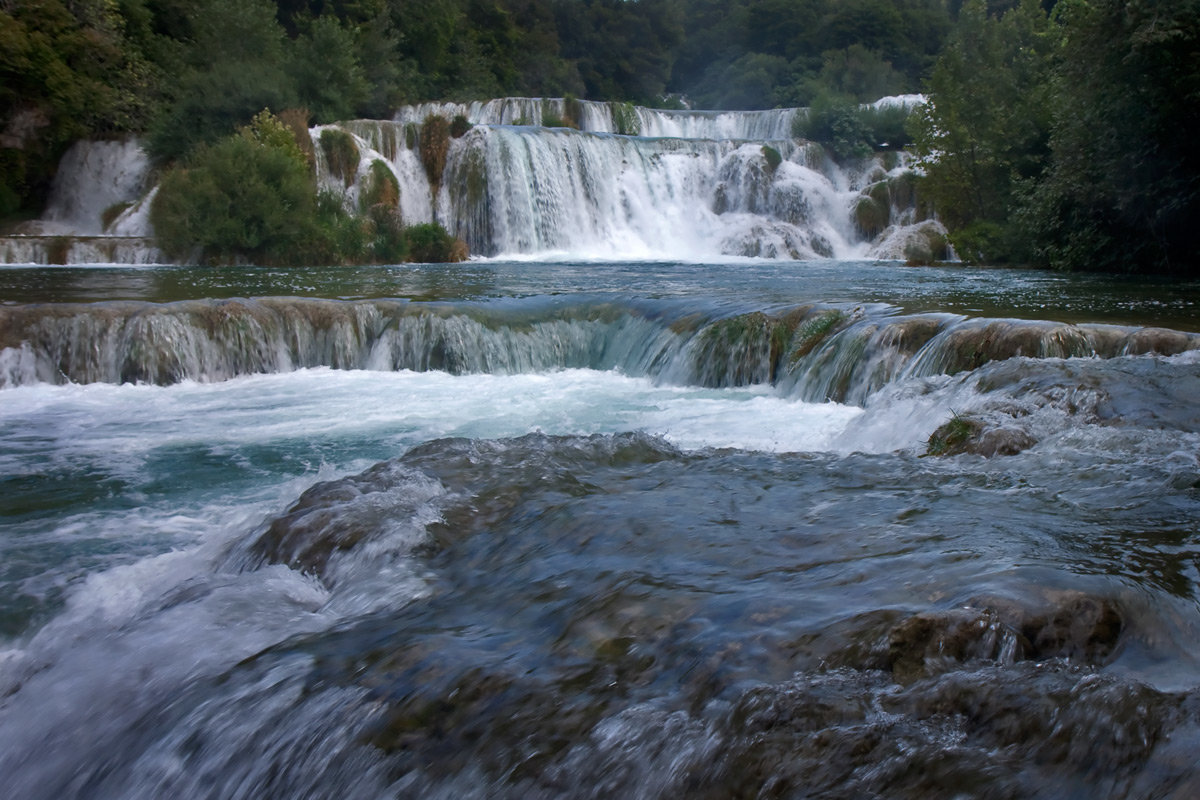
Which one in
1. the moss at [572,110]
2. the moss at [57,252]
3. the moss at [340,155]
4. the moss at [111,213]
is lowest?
the moss at [57,252]

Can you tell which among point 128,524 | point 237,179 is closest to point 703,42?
point 237,179

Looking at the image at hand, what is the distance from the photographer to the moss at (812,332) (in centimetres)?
909

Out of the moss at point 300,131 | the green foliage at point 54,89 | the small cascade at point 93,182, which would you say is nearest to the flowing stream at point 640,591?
the moss at point 300,131

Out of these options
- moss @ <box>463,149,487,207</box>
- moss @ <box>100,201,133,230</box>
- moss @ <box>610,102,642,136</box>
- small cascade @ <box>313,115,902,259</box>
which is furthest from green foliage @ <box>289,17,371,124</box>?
moss @ <box>610,102,642,136</box>

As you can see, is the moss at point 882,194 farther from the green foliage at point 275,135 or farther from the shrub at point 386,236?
the green foliage at point 275,135

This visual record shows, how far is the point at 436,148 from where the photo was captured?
23688 millimetres

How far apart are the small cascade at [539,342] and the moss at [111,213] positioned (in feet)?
48.1

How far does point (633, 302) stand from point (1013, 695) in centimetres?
944

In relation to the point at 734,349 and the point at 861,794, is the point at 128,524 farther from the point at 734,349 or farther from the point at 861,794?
the point at 734,349

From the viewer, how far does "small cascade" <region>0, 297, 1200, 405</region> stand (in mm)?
7715

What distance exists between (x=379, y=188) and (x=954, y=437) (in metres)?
19.0

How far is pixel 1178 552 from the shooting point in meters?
3.28

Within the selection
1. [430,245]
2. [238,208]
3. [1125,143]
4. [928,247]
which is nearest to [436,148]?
[430,245]

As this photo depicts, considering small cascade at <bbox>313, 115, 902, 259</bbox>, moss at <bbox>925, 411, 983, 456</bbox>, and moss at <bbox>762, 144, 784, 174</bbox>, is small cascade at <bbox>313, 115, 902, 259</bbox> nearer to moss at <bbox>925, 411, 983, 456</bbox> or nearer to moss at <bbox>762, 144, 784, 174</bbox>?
moss at <bbox>762, 144, 784, 174</bbox>
